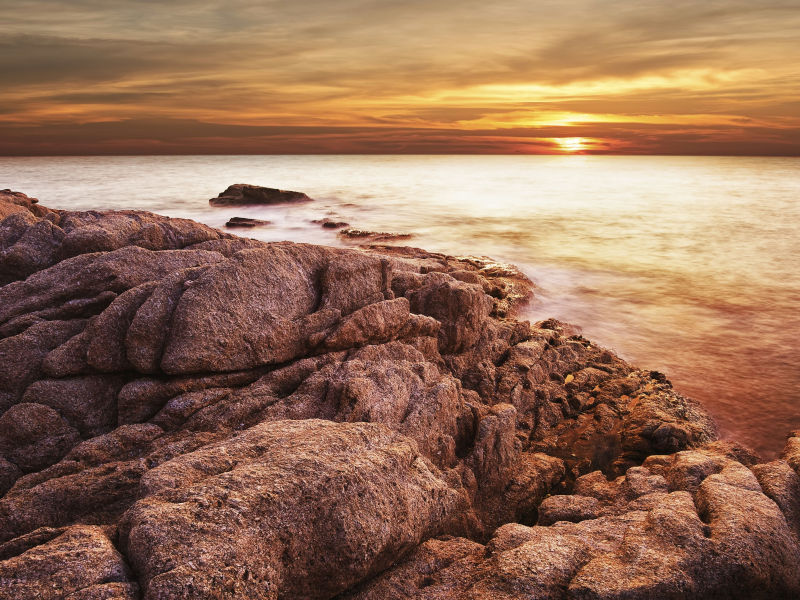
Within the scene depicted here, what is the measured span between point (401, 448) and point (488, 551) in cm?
123

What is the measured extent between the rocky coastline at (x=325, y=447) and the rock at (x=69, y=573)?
1 cm

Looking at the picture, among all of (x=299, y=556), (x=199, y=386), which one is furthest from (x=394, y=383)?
(x=299, y=556)

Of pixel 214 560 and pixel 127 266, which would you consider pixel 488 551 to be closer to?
pixel 214 560

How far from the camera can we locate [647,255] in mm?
23391

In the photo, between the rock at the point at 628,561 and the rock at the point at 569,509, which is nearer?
the rock at the point at 628,561

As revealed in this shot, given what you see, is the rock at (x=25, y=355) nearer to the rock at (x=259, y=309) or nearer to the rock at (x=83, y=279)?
the rock at (x=83, y=279)

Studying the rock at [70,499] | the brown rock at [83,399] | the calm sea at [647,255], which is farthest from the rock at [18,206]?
the calm sea at [647,255]

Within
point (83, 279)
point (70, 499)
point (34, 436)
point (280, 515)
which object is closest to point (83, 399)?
point (34, 436)

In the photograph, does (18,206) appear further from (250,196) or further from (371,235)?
(250,196)

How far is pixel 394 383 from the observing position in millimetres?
6617

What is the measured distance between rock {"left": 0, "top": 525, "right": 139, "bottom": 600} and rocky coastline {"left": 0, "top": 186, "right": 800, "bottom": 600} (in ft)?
0.05

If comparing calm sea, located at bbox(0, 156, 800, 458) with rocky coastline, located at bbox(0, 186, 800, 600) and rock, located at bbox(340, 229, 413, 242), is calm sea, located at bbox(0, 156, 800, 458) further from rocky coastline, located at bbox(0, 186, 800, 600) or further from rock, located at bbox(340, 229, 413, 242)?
rocky coastline, located at bbox(0, 186, 800, 600)

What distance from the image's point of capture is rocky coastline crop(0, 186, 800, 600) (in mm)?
3850

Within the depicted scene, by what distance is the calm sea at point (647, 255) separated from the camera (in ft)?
38.5
